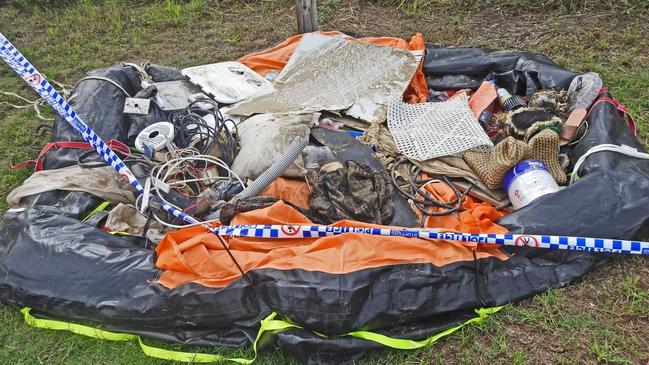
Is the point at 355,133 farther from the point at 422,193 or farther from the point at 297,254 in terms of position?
the point at 297,254

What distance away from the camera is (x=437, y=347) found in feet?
7.34

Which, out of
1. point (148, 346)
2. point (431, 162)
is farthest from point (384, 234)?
point (148, 346)

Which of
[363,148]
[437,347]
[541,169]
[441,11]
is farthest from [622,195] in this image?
[441,11]

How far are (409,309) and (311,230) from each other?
22.1 inches

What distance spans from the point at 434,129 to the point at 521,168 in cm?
67

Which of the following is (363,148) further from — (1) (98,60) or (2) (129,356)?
(1) (98,60)

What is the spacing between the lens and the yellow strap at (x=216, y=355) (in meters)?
2.20

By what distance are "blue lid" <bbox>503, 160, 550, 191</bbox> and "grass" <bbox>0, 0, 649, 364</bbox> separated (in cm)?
57

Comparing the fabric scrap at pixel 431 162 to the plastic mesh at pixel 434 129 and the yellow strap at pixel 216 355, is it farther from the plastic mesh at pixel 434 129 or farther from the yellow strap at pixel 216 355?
the yellow strap at pixel 216 355

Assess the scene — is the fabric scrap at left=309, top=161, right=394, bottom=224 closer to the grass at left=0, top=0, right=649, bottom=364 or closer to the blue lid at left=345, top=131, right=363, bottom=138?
the blue lid at left=345, top=131, right=363, bottom=138

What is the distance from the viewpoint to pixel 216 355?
2.28 m

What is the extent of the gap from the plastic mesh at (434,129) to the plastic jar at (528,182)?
33cm

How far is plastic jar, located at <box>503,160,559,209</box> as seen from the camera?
262cm

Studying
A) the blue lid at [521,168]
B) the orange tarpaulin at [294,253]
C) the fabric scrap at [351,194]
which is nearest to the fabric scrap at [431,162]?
the blue lid at [521,168]
